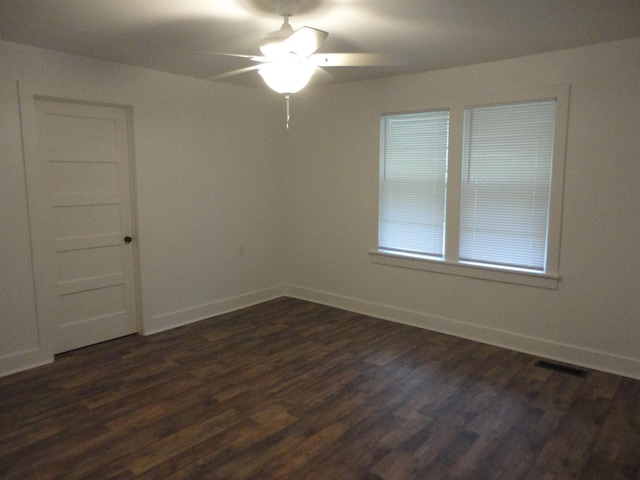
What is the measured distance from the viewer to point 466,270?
4.09m

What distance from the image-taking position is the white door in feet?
11.6

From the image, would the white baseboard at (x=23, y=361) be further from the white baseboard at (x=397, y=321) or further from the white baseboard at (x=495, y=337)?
the white baseboard at (x=495, y=337)

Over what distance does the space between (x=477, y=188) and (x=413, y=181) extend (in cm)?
64

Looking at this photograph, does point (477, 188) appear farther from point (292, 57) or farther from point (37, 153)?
point (37, 153)

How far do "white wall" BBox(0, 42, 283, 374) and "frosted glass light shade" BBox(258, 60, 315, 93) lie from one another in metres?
1.97

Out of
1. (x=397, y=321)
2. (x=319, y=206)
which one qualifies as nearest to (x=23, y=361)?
(x=319, y=206)

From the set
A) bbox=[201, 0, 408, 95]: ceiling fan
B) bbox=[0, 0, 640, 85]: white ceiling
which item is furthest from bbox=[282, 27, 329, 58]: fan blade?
bbox=[0, 0, 640, 85]: white ceiling

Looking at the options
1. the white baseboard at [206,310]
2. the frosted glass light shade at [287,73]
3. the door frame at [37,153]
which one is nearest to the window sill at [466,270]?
the white baseboard at [206,310]

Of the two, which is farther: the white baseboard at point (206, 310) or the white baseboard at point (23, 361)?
the white baseboard at point (206, 310)

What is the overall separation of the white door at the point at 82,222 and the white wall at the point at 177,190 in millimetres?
116

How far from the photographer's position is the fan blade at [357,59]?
247cm

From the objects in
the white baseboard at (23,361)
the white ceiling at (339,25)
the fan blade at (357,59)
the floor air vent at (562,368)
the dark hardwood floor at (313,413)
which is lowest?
the dark hardwood floor at (313,413)

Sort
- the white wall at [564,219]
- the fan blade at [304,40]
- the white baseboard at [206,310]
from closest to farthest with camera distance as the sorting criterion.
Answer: the fan blade at [304,40] < the white wall at [564,219] < the white baseboard at [206,310]

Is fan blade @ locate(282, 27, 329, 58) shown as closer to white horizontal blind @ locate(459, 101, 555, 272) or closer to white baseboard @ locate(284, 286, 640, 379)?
white horizontal blind @ locate(459, 101, 555, 272)
